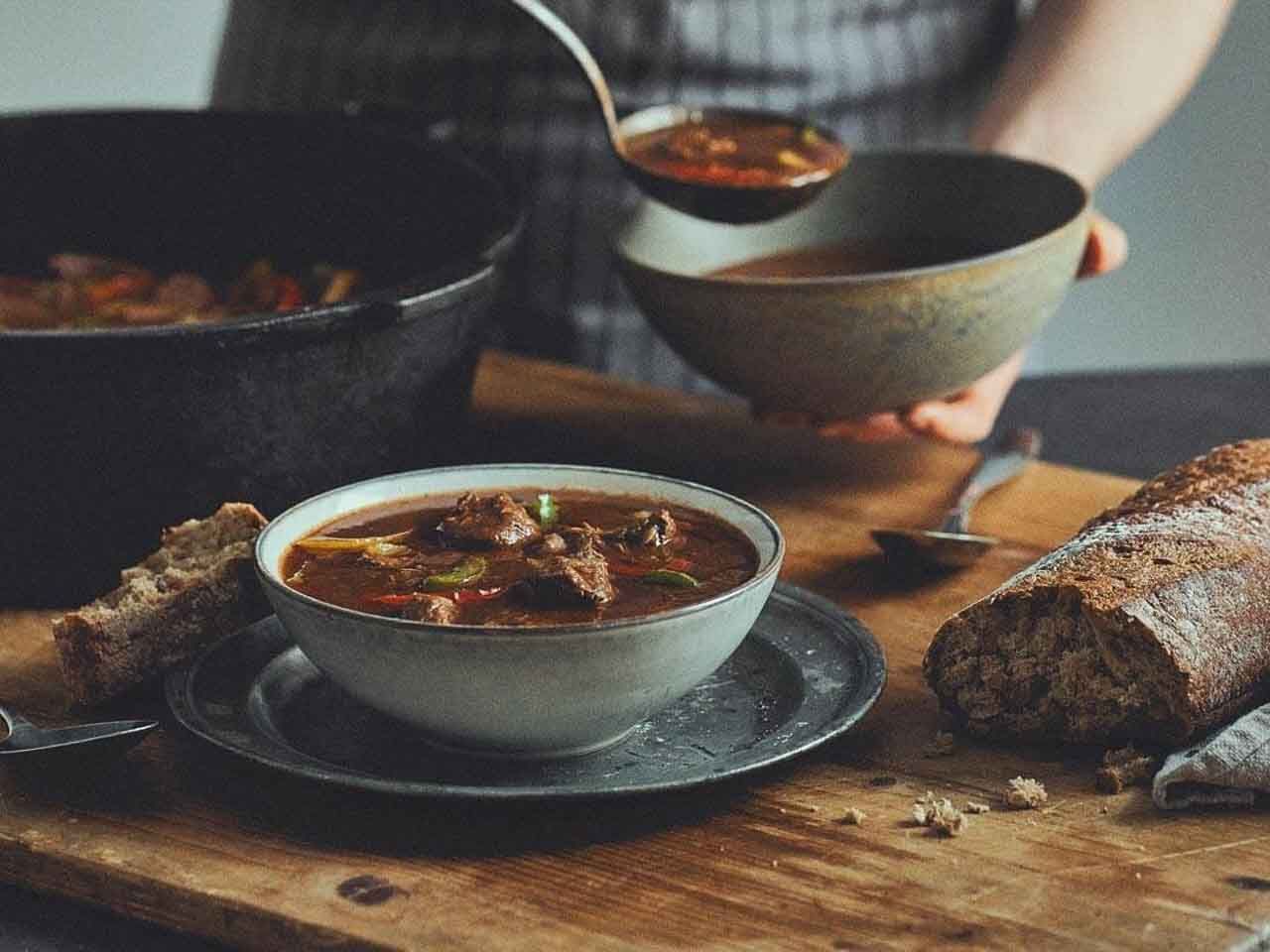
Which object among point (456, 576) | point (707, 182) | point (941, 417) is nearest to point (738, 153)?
point (707, 182)

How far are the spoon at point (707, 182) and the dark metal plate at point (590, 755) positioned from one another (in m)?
0.72

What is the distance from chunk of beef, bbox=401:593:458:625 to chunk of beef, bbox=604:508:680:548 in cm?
24

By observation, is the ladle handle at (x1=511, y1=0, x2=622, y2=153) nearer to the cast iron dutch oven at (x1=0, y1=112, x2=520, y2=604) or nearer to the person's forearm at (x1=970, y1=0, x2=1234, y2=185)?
the cast iron dutch oven at (x1=0, y1=112, x2=520, y2=604)

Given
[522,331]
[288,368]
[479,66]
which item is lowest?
[522,331]

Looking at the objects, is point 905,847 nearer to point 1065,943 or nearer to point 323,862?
point 1065,943

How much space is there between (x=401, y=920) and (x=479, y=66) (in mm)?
1984

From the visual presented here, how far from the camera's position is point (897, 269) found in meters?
2.98

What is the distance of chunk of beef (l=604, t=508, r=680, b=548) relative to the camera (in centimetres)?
195

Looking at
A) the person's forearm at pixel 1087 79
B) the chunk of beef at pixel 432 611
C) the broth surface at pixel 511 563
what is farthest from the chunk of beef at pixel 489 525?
the person's forearm at pixel 1087 79

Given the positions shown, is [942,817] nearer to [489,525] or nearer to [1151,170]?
[489,525]

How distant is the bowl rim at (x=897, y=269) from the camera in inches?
101

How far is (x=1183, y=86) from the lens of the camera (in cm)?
361

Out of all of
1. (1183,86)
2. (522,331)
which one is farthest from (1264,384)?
(522,331)

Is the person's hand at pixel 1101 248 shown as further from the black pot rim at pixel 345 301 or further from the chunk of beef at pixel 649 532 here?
the chunk of beef at pixel 649 532
